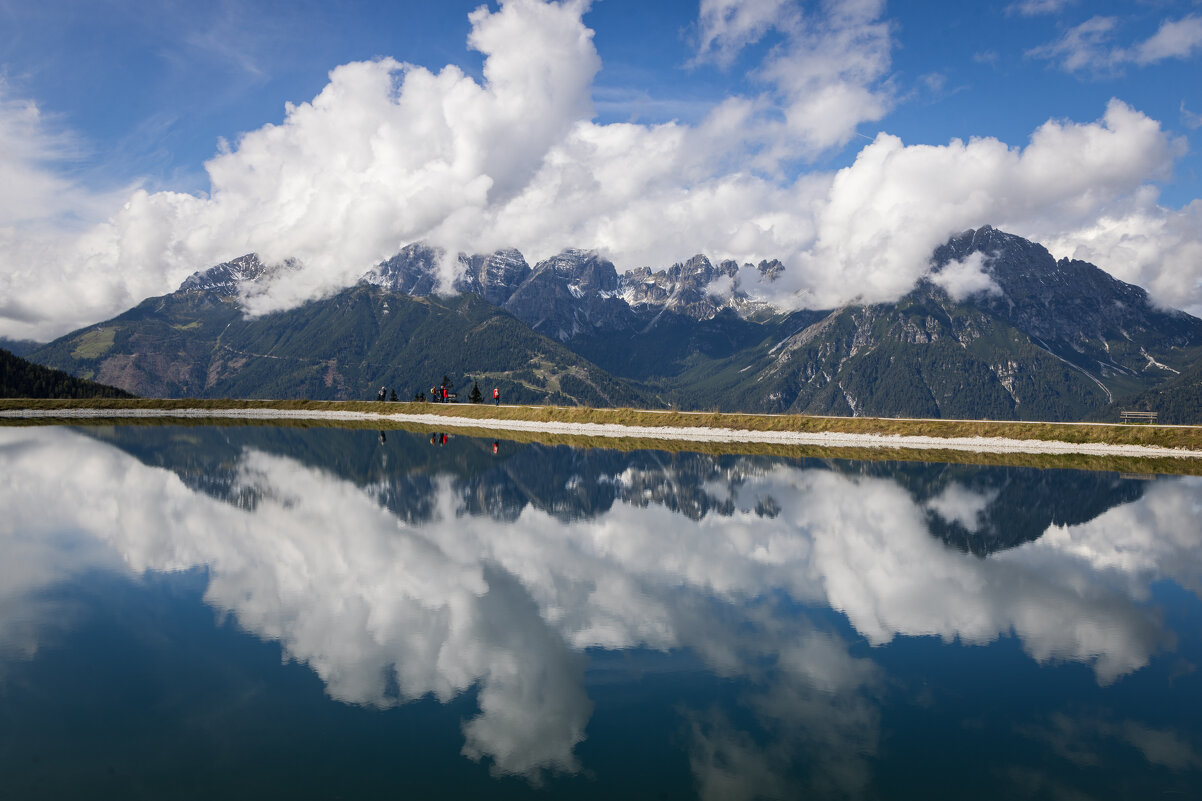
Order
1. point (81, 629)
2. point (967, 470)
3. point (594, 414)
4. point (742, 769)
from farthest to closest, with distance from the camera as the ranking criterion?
point (594, 414), point (967, 470), point (81, 629), point (742, 769)

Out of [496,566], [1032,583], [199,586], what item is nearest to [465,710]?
[496,566]

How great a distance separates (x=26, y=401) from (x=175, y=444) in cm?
8898

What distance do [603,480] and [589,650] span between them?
32.6m

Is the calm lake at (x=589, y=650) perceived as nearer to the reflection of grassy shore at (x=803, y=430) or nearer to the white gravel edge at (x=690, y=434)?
the reflection of grassy shore at (x=803, y=430)

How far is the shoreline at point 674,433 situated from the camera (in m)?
82.6

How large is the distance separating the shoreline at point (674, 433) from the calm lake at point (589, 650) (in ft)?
153

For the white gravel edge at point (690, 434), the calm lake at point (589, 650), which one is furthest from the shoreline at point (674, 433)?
the calm lake at point (589, 650)

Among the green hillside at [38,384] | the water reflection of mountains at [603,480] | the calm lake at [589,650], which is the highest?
the green hillside at [38,384]

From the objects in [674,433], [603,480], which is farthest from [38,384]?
[603,480]

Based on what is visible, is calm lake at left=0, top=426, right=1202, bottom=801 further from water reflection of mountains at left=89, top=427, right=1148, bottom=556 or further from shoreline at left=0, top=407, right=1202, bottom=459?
shoreline at left=0, top=407, right=1202, bottom=459

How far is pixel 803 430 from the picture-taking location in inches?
3804

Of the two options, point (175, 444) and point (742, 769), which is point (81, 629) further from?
point (175, 444)

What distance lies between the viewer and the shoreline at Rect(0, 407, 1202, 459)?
82.6 metres

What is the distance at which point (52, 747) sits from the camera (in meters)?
13.4
